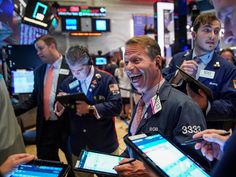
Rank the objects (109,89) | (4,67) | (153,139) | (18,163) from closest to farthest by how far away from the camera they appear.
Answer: (153,139) → (18,163) → (109,89) → (4,67)

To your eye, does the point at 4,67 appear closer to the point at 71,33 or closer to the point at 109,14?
the point at 71,33

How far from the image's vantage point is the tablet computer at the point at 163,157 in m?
1.00

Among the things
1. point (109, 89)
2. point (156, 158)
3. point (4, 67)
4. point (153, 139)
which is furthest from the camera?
point (4, 67)

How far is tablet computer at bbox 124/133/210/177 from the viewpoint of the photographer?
1.00m

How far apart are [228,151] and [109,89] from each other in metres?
2.06

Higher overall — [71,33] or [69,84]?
[71,33]

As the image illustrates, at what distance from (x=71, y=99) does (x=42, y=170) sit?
1082mm

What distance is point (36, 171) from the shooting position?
133 centimetres

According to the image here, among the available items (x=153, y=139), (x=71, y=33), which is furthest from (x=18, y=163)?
(x=71, y=33)

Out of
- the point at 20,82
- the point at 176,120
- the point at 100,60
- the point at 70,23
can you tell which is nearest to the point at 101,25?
the point at 70,23

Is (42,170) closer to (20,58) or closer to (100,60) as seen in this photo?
(20,58)

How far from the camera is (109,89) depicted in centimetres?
257

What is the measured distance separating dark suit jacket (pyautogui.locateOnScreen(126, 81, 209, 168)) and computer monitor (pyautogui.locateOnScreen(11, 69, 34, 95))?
4028mm

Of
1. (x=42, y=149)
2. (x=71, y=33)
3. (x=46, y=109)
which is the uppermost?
(x=71, y=33)
